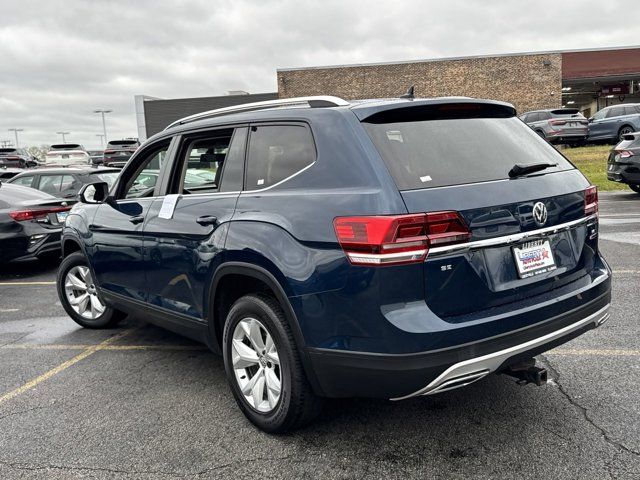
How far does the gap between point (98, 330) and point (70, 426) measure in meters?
2.19

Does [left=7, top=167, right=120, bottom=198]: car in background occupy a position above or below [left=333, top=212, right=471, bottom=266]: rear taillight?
above

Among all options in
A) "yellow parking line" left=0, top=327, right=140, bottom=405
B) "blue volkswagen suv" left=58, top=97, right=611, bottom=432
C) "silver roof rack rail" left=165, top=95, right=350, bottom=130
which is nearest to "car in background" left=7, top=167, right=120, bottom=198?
"yellow parking line" left=0, top=327, right=140, bottom=405

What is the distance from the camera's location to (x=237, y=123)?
3.61 meters

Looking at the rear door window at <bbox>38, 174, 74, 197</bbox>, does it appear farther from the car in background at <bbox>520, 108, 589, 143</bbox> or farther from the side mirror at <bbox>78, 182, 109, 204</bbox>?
the car in background at <bbox>520, 108, 589, 143</bbox>

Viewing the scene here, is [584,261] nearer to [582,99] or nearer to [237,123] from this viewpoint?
[237,123]

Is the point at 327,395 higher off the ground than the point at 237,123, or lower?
lower

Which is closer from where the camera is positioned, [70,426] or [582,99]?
[70,426]

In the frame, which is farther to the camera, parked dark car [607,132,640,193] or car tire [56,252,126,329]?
parked dark car [607,132,640,193]

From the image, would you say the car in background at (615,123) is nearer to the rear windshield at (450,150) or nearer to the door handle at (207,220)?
the rear windshield at (450,150)

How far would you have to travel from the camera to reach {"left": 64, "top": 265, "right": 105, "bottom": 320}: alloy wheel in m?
5.46

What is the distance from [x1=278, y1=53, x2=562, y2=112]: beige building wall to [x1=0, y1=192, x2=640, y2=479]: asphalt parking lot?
32.0m

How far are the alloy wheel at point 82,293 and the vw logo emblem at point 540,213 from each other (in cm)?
409

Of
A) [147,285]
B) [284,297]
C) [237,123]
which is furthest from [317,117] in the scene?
[147,285]

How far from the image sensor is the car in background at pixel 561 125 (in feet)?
71.3
